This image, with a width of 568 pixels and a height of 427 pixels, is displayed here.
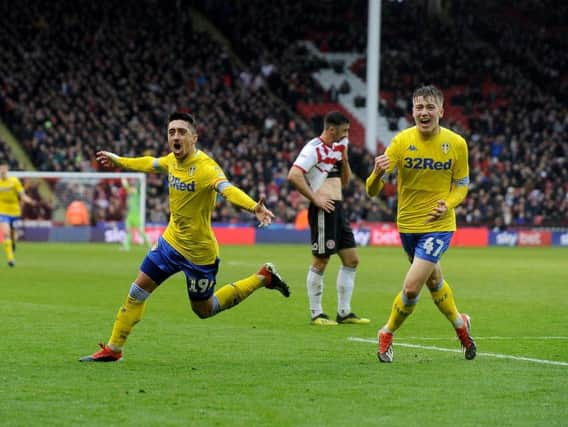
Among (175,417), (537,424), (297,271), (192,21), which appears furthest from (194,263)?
(192,21)

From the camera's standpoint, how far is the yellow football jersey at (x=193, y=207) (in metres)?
10.1

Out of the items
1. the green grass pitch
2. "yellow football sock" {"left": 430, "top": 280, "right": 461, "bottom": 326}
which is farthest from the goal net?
"yellow football sock" {"left": 430, "top": 280, "right": 461, "bottom": 326}

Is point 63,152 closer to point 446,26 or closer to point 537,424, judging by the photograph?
point 446,26

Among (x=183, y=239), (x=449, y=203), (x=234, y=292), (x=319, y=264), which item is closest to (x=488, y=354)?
(x=449, y=203)

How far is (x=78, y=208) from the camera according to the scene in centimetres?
4050

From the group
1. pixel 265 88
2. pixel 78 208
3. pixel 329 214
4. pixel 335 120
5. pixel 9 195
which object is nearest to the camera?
pixel 335 120

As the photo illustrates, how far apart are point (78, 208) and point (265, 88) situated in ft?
40.7

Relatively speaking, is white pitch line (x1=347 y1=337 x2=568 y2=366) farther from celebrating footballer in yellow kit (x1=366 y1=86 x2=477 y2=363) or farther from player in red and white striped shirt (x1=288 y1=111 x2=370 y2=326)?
player in red and white striped shirt (x1=288 y1=111 x2=370 y2=326)

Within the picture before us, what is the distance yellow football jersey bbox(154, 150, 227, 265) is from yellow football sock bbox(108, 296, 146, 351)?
24.2 inches

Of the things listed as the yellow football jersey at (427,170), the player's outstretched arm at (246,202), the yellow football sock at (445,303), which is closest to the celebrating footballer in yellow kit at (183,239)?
the player's outstretched arm at (246,202)

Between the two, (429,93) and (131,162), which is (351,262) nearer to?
(131,162)

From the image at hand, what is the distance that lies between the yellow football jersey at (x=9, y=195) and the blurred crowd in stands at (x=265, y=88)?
15.4 m

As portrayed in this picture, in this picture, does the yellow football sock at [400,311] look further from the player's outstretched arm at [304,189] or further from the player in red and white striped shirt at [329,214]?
the player in red and white striped shirt at [329,214]

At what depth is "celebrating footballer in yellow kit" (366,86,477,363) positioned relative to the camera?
9.99 meters
